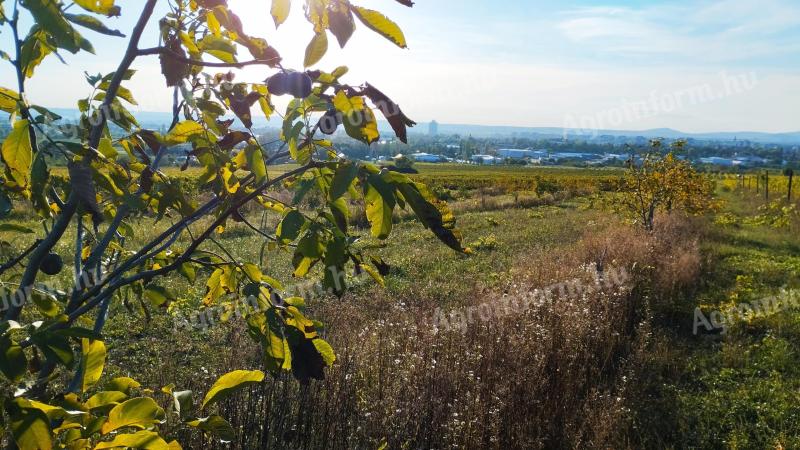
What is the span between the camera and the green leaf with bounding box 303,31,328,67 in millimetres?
921

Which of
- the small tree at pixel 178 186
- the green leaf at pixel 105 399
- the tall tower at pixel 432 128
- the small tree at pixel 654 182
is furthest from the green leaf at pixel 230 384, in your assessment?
the tall tower at pixel 432 128

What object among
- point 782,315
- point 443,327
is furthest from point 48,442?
point 782,315

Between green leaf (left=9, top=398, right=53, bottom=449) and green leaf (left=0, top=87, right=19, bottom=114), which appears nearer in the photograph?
green leaf (left=9, top=398, right=53, bottom=449)

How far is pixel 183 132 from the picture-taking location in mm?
1049

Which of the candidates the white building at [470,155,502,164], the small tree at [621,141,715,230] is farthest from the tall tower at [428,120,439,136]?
the small tree at [621,141,715,230]

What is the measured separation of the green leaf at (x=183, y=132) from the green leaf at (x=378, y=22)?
0.43 meters

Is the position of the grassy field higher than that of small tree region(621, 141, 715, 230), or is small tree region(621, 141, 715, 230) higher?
small tree region(621, 141, 715, 230)

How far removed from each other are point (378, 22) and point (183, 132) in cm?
46

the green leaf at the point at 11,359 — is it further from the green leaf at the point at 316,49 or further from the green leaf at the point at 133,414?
the green leaf at the point at 316,49

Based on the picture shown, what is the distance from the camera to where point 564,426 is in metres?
3.49

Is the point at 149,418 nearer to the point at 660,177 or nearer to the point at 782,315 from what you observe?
the point at 782,315

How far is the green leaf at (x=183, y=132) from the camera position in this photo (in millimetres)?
1035

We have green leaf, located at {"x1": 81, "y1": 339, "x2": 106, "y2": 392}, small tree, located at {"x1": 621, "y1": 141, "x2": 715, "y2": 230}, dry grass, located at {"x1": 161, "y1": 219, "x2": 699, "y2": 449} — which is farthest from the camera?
small tree, located at {"x1": 621, "y1": 141, "x2": 715, "y2": 230}

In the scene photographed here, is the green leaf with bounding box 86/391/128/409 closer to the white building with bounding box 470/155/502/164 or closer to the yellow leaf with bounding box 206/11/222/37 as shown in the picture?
the yellow leaf with bounding box 206/11/222/37
